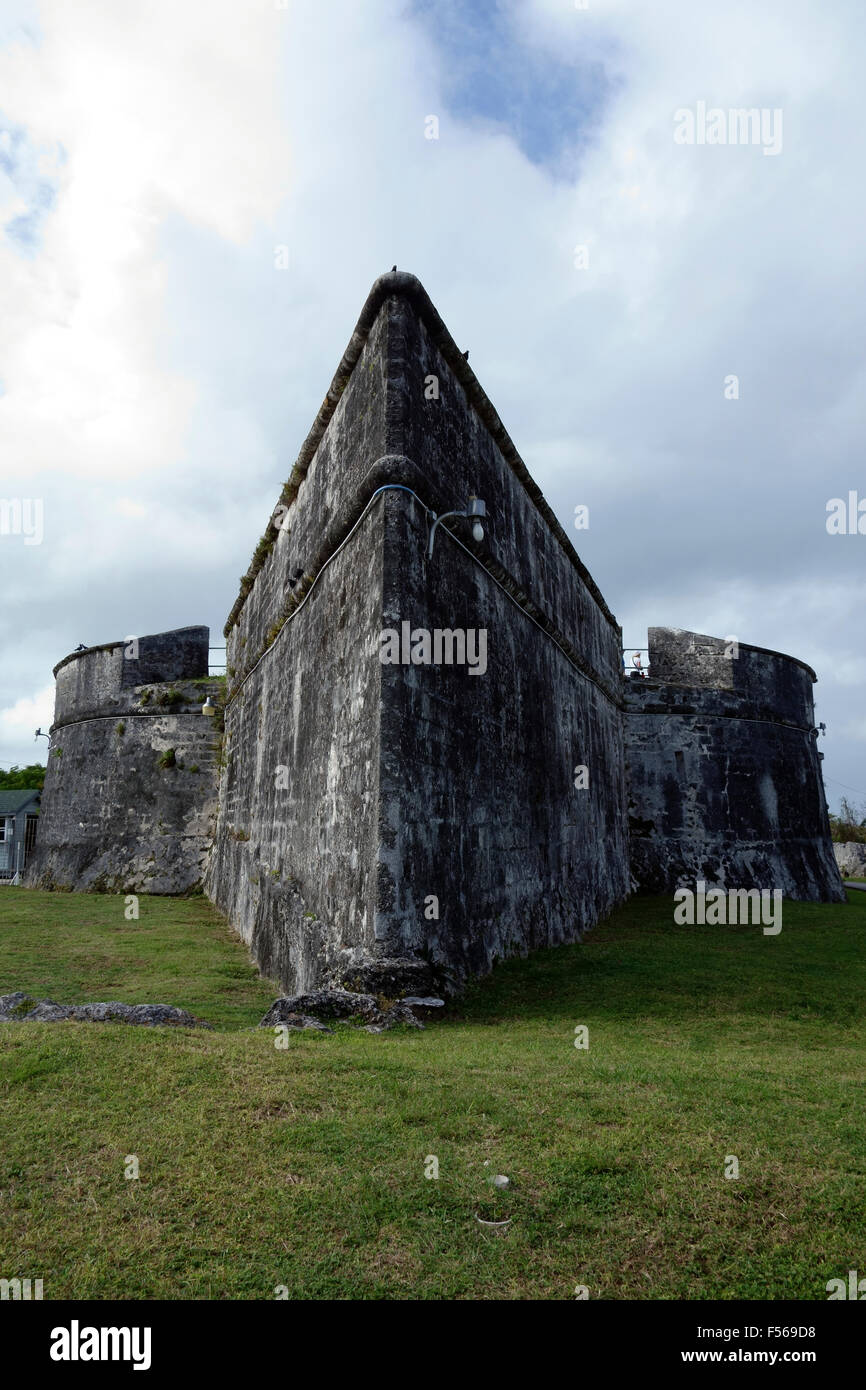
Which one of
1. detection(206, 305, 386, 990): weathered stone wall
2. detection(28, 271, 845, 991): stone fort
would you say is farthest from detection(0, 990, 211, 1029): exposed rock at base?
detection(206, 305, 386, 990): weathered stone wall

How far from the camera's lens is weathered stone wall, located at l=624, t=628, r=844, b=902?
17484 mm

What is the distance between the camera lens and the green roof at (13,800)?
2902 centimetres

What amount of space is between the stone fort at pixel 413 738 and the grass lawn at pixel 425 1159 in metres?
1.86

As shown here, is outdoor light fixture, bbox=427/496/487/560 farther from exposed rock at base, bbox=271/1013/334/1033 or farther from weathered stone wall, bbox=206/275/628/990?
exposed rock at base, bbox=271/1013/334/1033

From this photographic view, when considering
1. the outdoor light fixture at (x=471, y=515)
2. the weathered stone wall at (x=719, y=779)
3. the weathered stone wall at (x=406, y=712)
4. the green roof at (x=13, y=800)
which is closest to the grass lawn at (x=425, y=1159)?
the weathered stone wall at (x=406, y=712)

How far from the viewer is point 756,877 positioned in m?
17.4

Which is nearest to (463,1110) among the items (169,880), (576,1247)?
(576,1247)

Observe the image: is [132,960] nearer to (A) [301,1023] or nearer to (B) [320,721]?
(B) [320,721]

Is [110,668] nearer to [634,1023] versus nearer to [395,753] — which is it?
[395,753]

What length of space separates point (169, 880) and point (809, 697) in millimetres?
16187

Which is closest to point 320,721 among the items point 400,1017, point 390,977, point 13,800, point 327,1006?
point 390,977

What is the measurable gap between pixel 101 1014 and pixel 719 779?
1547cm

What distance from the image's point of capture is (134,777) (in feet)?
56.4
